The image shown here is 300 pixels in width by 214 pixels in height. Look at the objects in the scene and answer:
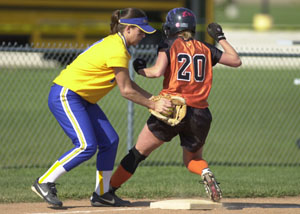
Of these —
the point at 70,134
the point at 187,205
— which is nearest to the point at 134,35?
the point at 70,134

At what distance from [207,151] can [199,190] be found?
9.89ft

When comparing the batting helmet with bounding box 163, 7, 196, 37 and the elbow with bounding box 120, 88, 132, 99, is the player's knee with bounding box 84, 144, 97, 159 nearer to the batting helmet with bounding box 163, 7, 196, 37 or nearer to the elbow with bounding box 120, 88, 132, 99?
the elbow with bounding box 120, 88, 132, 99

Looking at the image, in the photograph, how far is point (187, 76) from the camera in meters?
6.16

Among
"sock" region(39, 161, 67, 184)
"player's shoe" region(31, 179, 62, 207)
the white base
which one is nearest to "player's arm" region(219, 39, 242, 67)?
the white base

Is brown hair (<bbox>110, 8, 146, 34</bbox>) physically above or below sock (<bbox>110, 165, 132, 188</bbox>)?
above

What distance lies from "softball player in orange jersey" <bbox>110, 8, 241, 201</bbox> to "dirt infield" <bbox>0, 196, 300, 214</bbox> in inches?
16.0

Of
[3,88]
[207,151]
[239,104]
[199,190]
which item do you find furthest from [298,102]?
[199,190]

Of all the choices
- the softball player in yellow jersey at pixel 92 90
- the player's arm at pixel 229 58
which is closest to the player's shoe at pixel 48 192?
the softball player in yellow jersey at pixel 92 90

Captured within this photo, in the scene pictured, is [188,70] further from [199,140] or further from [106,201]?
[106,201]

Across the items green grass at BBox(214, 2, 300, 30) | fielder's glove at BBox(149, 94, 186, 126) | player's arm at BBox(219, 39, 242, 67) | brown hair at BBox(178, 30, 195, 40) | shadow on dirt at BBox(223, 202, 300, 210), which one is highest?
brown hair at BBox(178, 30, 195, 40)

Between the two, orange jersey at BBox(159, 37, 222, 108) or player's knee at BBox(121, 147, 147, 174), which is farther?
player's knee at BBox(121, 147, 147, 174)

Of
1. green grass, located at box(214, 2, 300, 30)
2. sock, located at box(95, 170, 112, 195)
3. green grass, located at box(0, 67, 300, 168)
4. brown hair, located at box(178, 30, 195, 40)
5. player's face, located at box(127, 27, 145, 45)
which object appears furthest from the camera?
green grass, located at box(214, 2, 300, 30)

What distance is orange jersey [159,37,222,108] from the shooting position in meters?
6.14

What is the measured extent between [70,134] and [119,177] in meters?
0.71
